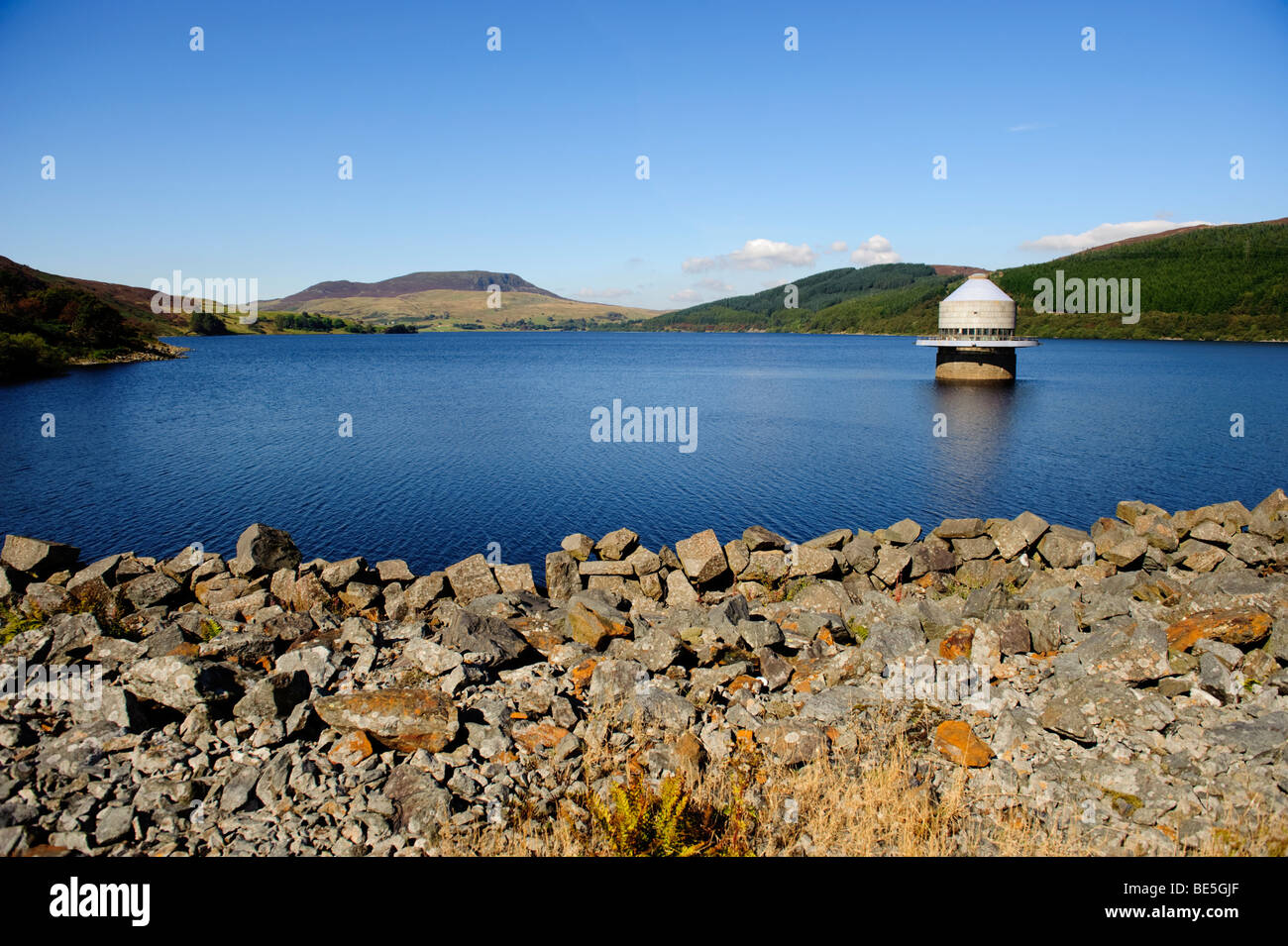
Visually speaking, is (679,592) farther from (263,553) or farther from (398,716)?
(263,553)

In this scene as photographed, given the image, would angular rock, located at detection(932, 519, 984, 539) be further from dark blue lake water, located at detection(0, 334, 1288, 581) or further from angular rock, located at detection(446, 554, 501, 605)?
angular rock, located at detection(446, 554, 501, 605)

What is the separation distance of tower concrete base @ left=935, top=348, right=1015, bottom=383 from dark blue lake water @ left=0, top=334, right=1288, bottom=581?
11.3 ft

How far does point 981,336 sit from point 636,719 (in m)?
92.0

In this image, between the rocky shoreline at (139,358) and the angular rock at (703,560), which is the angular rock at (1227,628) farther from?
the rocky shoreline at (139,358)

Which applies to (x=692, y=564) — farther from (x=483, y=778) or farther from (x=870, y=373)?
(x=870, y=373)

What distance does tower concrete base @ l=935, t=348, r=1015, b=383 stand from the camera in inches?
3558

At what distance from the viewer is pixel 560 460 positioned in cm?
4291

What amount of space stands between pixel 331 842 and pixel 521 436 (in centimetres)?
4275

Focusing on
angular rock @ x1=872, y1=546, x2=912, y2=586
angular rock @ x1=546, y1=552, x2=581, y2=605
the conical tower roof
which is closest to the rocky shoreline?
angular rock @ x1=546, y1=552, x2=581, y2=605

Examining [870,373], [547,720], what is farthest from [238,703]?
[870,373]

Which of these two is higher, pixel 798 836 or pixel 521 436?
pixel 521 436

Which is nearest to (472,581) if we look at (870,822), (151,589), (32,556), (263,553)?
(263,553)

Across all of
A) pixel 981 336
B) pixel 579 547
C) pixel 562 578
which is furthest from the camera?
pixel 981 336
